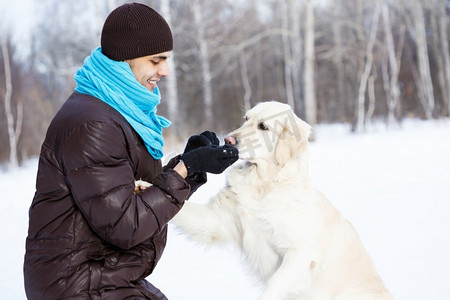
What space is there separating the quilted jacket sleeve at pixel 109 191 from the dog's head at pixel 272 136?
1021 mm

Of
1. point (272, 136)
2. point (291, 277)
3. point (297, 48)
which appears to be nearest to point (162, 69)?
point (272, 136)

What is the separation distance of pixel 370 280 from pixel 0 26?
12648 millimetres

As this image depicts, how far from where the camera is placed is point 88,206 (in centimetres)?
159

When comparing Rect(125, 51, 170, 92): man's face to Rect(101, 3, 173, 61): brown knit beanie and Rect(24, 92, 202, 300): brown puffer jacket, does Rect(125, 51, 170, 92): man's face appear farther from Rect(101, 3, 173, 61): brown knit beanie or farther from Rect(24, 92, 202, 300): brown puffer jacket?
Rect(24, 92, 202, 300): brown puffer jacket

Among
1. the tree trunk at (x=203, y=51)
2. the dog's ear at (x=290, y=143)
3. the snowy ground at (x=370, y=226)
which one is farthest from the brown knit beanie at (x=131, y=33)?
the tree trunk at (x=203, y=51)

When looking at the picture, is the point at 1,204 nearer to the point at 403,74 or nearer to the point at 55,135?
the point at 55,135

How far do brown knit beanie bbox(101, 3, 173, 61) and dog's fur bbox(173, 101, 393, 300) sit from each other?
0.82 metres

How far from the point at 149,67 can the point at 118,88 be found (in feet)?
0.57

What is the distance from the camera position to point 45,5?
26.4 m

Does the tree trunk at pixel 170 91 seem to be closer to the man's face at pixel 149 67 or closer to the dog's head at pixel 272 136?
the dog's head at pixel 272 136

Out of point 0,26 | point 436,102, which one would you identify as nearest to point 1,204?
point 0,26

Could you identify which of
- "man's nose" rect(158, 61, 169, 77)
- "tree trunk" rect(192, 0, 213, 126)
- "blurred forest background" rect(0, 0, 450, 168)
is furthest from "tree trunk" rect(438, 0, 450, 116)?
"man's nose" rect(158, 61, 169, 77)

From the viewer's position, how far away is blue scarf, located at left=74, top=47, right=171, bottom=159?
1791mm

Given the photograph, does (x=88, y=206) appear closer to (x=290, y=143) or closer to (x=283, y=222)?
(x=283, y=222)
